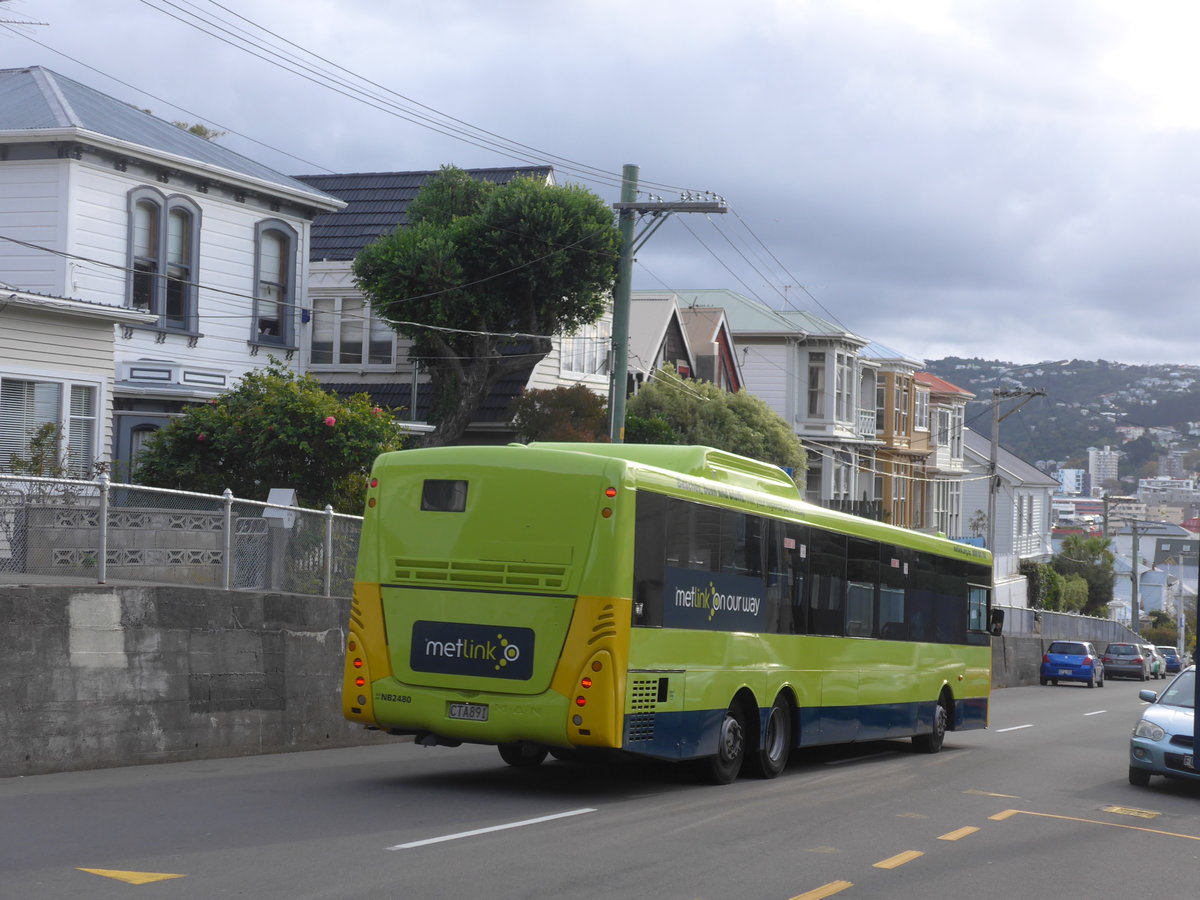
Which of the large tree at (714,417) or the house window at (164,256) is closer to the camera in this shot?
the house window at (164,256)

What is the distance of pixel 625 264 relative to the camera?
26.7 metres

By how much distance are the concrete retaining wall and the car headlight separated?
8879 millimetres

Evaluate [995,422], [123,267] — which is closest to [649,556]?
[123,267]

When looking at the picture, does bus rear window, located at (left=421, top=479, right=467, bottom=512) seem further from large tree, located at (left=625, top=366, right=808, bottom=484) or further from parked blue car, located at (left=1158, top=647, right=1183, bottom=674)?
parked blue car, located at (left=1158, top=647, right=1183, bottom=674)

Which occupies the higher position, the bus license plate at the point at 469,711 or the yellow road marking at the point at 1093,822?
the bus license plate at the point at 469,711

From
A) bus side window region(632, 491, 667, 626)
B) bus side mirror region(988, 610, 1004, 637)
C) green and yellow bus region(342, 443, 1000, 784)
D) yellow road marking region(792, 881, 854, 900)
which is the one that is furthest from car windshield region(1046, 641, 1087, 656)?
yellow road marking region(792, 881, 854, 900)

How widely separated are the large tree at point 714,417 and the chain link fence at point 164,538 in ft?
72.0

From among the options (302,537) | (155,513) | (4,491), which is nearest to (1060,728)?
(302,537)

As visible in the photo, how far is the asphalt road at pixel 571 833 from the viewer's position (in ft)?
29.1

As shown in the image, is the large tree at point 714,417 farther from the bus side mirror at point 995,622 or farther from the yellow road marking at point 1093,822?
the yellow road marking at point 1093,822

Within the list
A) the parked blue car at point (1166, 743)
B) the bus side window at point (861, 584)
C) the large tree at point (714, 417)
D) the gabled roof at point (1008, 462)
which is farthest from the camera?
the gabled roof at point (1008, 462)

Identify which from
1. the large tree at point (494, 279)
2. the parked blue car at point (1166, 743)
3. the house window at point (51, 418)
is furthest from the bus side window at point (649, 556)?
the large tree at point (494, 279)

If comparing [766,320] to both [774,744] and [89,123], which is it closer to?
[89,123]

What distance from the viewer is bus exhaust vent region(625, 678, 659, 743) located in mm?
12305
